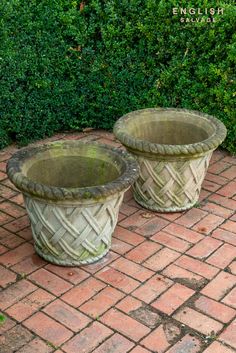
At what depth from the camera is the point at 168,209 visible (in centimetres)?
488

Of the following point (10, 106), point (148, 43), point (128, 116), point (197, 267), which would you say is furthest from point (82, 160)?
point (148, 43)

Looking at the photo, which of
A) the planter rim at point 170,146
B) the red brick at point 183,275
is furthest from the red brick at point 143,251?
the planter rim at point 170,146

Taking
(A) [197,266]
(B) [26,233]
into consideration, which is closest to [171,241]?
(A) [197,266]

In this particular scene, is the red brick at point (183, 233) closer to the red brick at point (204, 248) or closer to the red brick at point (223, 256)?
the red brick at point (204, 248)

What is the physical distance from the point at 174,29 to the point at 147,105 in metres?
0.93

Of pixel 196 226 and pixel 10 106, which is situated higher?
pixel 10 106

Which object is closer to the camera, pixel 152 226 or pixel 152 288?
pixel 152 288

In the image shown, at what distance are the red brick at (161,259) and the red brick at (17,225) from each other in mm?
1135

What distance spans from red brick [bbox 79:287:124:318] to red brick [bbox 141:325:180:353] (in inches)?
15.0

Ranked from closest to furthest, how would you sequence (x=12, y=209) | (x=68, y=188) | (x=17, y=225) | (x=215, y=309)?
(x=215, y=309), (x=68, y=188), (x=17, y=225), (x=12, y=209)

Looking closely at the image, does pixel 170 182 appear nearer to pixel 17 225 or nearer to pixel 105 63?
pixel 17 225

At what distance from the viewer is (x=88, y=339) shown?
3.45 metres

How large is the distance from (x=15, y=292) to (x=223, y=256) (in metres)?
1.60

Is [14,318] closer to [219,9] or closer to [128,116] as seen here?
[128,116]
